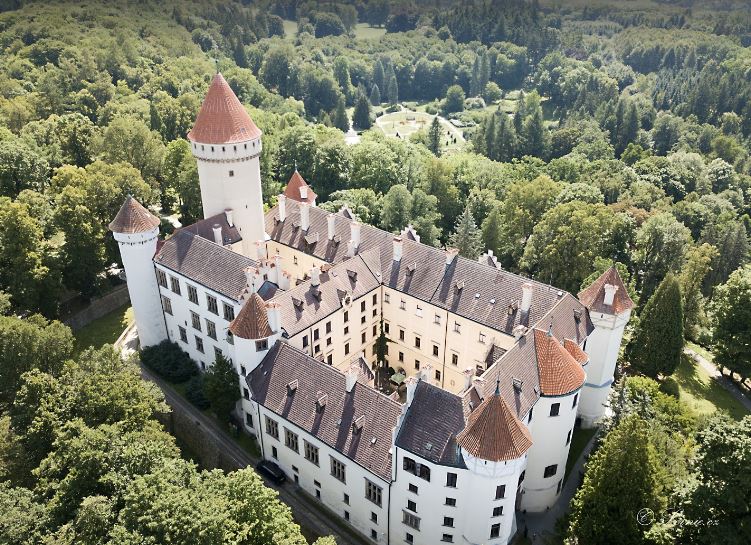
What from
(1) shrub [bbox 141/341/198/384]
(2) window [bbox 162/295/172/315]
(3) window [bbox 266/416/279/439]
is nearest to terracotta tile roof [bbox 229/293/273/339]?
(3) window [bbox 266/416/279/439]

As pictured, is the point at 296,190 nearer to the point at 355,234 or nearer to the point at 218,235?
the point at 218,235

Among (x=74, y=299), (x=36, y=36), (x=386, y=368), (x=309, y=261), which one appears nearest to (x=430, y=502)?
(x=386, y=368)

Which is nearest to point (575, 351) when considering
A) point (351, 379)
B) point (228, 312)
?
point (351, 379)

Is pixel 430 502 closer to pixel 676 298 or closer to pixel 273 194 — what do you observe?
pixel 676 298

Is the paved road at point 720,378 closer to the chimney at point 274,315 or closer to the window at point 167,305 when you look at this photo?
the chimney at point 274,315

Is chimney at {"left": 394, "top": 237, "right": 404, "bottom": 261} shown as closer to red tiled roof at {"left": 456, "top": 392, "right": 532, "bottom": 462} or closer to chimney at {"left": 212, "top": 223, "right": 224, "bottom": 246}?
chimney at {"left": 212, "top": 223, "right": 224, "bottom": 246}
